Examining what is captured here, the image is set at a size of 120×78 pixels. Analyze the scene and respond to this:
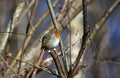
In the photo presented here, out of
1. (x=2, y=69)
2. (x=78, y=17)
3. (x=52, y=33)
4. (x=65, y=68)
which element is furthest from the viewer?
(x=78, y=17)

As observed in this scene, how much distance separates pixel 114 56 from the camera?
4.05 metres

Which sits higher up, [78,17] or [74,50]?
[78,17]

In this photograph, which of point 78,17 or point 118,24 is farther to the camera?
point 118,24

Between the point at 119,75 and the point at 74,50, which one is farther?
the point at 119,75

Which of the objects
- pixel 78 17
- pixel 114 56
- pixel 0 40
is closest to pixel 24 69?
pixel 0 40

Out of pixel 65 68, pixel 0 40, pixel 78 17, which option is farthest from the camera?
pixel 78 17

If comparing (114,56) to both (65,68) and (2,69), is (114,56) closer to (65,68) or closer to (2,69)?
(2,69)

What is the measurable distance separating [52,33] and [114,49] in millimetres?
2872

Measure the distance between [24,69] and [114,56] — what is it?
207 cm

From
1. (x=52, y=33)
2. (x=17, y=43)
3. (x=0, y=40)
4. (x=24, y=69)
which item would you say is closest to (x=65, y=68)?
(x=52, y=33)

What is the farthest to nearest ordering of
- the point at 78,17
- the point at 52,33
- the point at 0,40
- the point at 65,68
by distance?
the point at 78,17 < the point at 0,40 < the point at 52,33 < the point at 65,68

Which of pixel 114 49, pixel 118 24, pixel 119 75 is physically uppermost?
pixel 118 24

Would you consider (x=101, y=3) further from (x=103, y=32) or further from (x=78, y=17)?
(x=78, y=17)

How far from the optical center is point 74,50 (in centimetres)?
230
